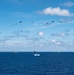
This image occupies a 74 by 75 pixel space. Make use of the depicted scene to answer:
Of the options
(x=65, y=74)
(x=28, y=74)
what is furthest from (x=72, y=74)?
(x=28, y=74)

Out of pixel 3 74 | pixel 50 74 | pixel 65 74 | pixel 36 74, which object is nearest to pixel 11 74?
pixel 3 74

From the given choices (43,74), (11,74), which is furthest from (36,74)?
(11,74)

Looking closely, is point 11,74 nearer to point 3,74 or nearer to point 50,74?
point 3,74

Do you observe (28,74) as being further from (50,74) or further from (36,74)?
(50,74)

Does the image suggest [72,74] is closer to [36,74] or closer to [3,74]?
[36,74]

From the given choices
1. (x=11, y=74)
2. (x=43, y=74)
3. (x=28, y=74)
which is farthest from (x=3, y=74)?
(x=43, y=74)

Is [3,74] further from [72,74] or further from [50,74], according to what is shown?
[72,74]
